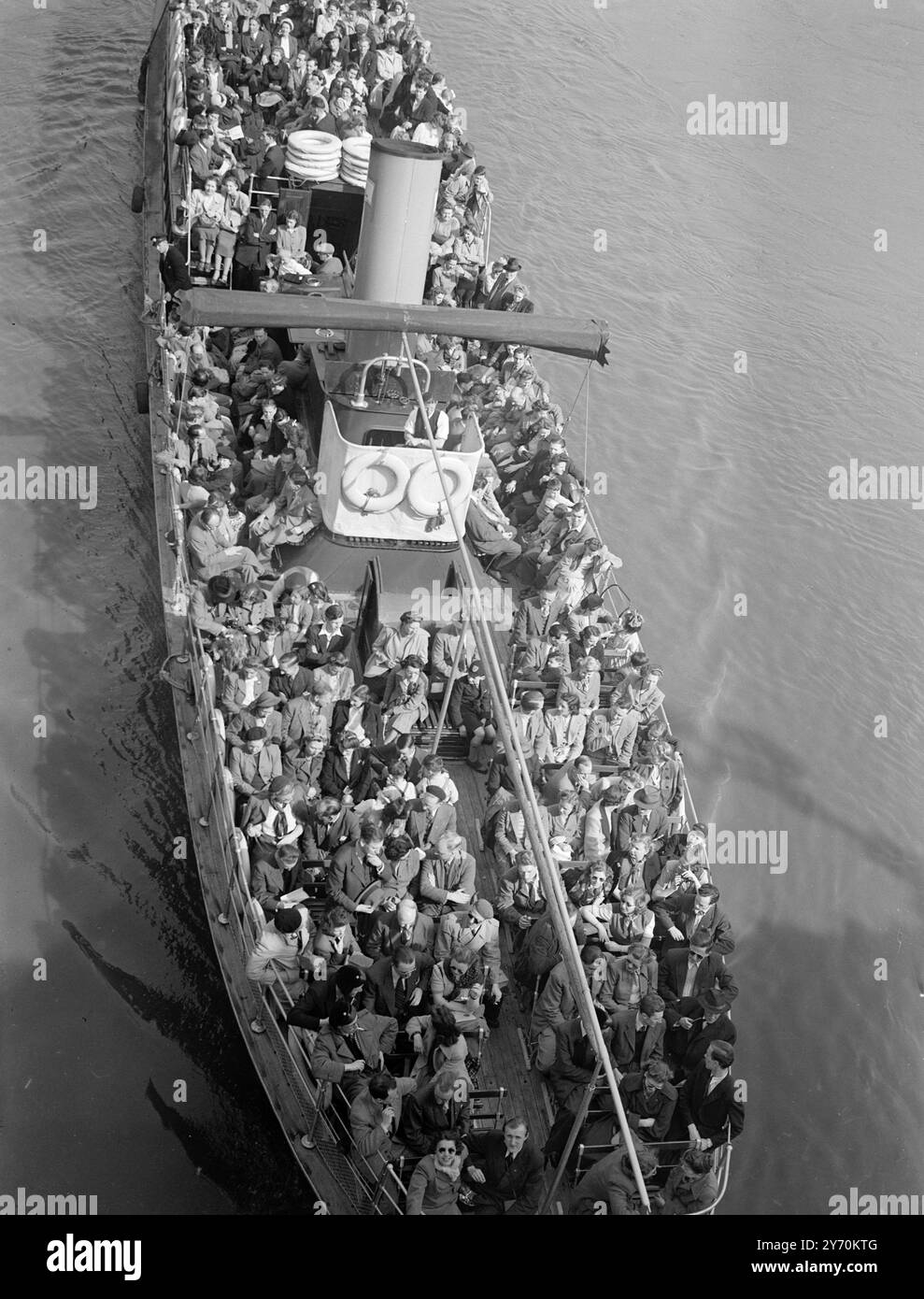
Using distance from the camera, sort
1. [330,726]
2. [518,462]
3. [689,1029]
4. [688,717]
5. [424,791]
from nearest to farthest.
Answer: [689,1029]
[424,791]
[330,726]
[518,462]
[688,717]

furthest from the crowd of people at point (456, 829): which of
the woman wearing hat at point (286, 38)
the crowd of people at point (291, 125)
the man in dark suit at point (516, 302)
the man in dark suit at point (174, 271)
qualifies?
the woman wearing hat at point (286, 38)

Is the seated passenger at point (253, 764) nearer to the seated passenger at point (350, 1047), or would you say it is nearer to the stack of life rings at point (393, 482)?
the seated passenger at point (350, 1047)

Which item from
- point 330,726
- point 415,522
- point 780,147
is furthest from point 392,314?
point 780,147

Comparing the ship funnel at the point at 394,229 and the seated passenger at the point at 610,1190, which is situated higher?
the ship funnel at the point at 394,229

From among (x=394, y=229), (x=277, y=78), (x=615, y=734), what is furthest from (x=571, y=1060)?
(x=277, y=78)

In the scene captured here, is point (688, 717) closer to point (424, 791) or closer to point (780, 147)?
point (424, 791)

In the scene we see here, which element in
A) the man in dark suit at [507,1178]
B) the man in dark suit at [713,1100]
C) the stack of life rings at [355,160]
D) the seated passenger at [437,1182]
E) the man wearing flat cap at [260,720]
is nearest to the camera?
the seated passenger at [437,1182]

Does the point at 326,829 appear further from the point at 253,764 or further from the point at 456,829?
the point at 456,829
